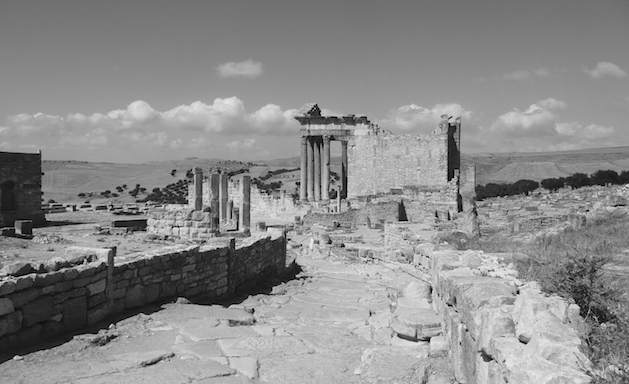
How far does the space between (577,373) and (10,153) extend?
28.2 m

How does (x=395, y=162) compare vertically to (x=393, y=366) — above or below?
above

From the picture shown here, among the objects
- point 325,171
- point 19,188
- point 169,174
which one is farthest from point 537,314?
point 169,174

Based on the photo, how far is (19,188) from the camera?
2522 centimetres

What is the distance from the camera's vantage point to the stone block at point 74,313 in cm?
582

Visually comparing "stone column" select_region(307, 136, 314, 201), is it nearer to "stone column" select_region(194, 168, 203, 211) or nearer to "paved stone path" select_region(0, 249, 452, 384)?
"stone column" select_region(194, 168, 203, 211)

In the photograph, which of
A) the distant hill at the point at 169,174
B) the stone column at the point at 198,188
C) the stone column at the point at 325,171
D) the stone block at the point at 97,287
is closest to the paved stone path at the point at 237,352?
the stone block at the point at 97,287

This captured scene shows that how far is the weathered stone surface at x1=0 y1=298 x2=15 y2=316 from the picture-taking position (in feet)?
16.3

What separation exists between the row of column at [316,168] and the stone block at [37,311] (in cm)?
2952

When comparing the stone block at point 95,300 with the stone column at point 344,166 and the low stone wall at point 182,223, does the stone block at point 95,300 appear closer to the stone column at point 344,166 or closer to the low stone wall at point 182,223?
the low stone wall at point 182,223

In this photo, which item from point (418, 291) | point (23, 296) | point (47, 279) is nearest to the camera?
point (23, 296)

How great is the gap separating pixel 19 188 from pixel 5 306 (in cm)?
2322

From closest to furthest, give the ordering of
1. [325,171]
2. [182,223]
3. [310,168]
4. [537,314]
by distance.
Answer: [537,314]
[182,223]
[325,171]
[310,168]

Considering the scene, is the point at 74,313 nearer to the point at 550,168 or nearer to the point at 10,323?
the point at 10,323

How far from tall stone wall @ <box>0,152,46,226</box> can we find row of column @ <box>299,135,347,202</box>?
16.3 meters
